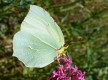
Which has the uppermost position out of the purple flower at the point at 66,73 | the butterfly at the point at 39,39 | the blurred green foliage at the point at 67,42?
the butterfly at the point at 39,39

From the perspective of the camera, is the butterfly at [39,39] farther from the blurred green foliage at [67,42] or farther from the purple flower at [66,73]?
the blurred green foliage at [67,42]

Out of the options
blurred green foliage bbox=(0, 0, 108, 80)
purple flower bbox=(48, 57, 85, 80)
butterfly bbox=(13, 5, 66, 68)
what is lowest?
blurred green foliage bbox=(0, 0, 108, 80)

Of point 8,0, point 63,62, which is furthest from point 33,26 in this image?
point 8,0

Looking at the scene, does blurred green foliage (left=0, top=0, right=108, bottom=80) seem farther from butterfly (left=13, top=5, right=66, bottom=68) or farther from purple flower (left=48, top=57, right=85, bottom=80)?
purple flower (left=48, top=57, right=85, bottom=80)

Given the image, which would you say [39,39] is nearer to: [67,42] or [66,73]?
[66,73]

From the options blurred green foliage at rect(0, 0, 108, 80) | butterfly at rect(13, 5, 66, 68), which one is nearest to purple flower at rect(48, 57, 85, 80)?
butterfly at rect(13, 5, 66, 68)

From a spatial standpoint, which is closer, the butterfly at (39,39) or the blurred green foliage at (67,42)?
the butterfly at (39,39)

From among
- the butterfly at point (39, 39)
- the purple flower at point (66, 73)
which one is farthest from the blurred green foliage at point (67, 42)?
the purple flower at point (66, 73)

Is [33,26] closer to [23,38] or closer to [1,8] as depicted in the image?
[23,38]

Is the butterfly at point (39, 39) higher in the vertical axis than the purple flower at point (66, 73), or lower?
higher
